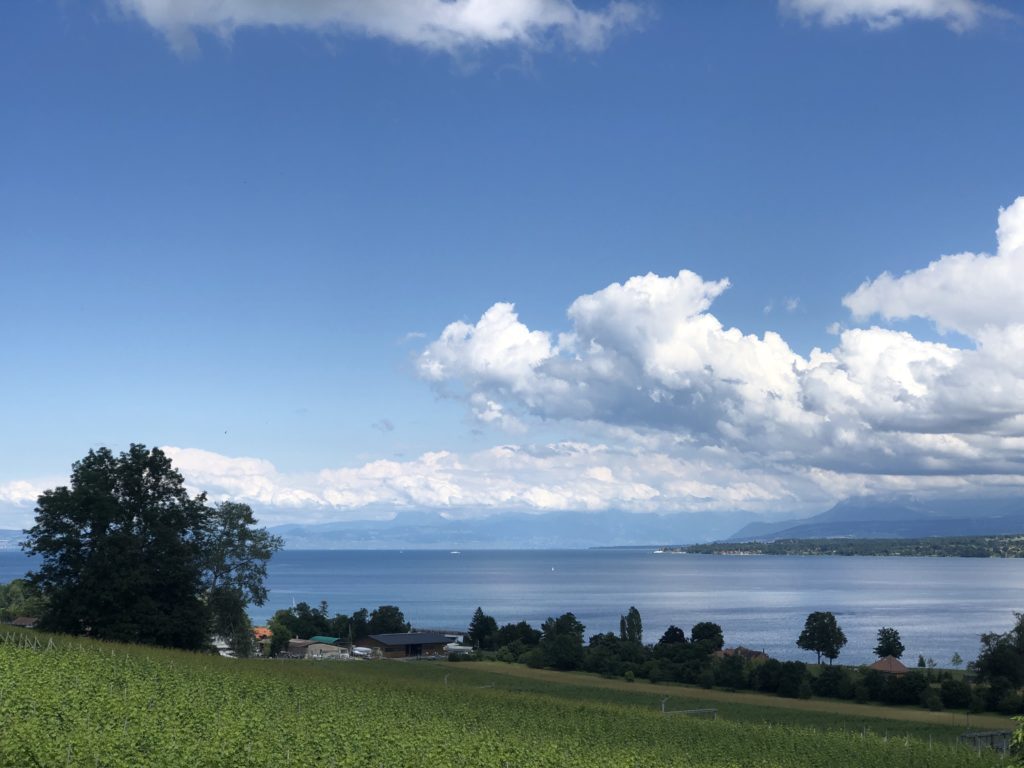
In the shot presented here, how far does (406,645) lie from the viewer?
109500 millimetres

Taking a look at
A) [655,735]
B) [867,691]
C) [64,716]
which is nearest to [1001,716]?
[867,691]

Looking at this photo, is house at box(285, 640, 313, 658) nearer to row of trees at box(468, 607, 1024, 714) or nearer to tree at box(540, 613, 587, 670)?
row of trees at box(468, 607, 1024, 714)

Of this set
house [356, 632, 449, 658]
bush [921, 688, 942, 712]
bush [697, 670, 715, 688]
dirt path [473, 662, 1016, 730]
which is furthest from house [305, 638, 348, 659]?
bush [921, 688, 942, 712]

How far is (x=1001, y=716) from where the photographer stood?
7475 centimetres

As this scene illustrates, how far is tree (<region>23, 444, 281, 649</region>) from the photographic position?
50.2 m

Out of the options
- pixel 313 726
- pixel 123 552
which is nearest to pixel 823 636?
pixel 123 552

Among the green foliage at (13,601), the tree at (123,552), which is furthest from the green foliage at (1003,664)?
the green foliage at (13,601)

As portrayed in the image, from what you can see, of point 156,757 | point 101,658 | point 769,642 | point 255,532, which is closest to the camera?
point 156,757

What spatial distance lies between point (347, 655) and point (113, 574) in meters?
59.7

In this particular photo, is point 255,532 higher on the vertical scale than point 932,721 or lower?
higher

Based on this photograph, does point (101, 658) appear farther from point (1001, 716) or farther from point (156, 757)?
point (1001, 716)

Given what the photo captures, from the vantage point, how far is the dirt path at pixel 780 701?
68750 millimetres

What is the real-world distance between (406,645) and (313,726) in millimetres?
86961

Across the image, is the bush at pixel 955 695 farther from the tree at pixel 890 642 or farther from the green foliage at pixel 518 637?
the green foliage at pixel 518 637
